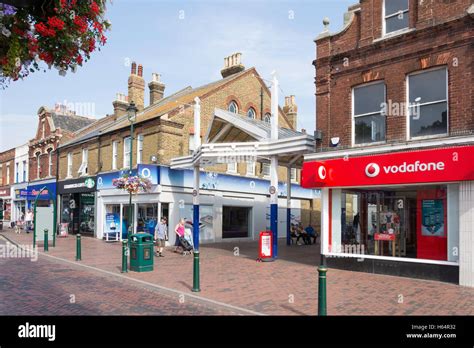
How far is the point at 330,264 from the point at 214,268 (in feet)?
12.3

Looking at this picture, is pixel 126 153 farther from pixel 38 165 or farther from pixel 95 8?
pixel 95 8

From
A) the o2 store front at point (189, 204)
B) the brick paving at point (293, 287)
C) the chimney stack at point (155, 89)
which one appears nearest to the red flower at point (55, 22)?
the brick paving at point (293, 287)

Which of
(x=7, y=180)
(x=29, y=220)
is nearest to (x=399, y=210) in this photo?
(x=29, y=220)

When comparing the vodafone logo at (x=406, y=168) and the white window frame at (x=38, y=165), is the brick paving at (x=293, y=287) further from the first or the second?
the white window frame at (x=38, y=165)

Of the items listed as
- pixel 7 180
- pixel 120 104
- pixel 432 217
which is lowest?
pixel 432 217

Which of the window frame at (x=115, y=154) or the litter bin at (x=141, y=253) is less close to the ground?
the window frame at (x=115, y=154)

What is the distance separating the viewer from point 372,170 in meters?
12.5

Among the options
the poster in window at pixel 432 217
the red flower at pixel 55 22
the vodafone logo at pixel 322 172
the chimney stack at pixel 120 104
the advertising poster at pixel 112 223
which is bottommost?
the advertising poster at pixel 112 223

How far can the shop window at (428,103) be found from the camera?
1182cm

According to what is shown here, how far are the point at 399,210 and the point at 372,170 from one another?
1.57 metres

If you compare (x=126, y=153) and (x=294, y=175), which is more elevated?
(x=126, y=153)

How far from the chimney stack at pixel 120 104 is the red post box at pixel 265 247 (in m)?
19.9

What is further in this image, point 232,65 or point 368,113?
point 232,65

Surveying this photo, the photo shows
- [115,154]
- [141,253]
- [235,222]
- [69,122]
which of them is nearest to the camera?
[141,253]
